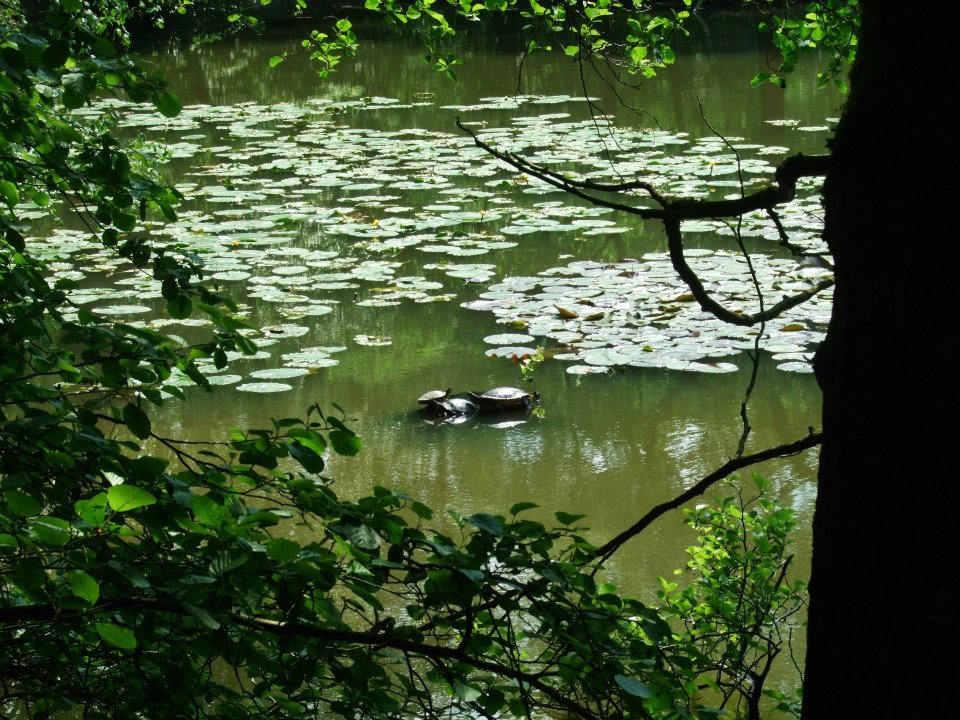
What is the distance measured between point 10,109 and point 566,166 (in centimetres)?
690

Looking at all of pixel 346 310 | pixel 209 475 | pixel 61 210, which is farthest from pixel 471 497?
pixel 61 210

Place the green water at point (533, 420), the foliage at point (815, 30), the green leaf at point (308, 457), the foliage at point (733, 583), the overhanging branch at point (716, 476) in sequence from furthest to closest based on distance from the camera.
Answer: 1. the green water at point (533, 420)
2. the foliage at point (815, 30)
3. the foliage at point (733, 583)
4. the green leaf at point (308, 457)
5. the overhanging branch at point (716, 476)

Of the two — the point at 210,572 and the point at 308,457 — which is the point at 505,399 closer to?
the point at 308,457

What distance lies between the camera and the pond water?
13.3ft

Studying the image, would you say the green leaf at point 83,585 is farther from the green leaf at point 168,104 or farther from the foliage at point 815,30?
the foliage at point 815,30

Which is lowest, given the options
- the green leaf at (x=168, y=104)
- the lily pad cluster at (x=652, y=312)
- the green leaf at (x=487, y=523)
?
the lily pad cluster at (x=652, y=312)

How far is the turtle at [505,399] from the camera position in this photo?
4410 millimetres

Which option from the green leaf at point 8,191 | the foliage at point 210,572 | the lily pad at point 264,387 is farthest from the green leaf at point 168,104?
the lily pad at point 264,387

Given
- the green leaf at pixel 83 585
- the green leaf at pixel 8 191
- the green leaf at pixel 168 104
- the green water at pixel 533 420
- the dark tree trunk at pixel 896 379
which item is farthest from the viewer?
the green water at pixel 533 420

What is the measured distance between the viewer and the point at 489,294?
572 cm

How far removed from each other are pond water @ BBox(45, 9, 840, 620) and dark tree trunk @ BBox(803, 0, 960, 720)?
1873 mm

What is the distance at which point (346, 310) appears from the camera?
560 centimetres

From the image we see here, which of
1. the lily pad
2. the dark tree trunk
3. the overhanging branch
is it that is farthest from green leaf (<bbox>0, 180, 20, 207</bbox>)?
the lily pad

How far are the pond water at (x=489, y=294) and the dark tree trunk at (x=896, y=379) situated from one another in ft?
6.14
